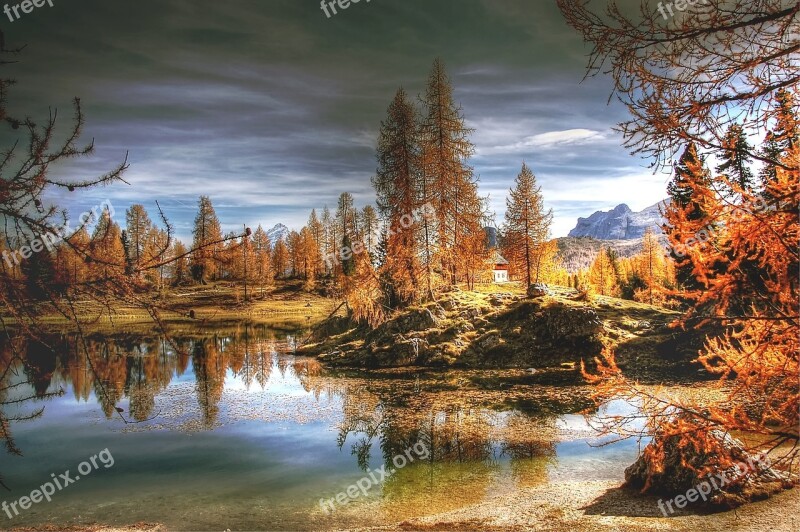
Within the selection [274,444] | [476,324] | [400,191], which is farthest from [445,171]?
[274,444]

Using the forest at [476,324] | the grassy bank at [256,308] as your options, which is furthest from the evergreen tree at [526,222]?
the grassy bank at [256,308]

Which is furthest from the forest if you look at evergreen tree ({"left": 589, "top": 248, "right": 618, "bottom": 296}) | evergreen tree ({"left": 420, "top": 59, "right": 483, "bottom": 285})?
evergreen tree ({"left": 589, "top": 248, "right": 618, "bottom": 296})

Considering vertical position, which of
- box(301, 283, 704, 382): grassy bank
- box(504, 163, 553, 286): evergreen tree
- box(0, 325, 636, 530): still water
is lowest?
box(0, 325, 636, 530): still water

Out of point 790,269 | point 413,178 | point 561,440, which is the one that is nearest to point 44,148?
point 790,269

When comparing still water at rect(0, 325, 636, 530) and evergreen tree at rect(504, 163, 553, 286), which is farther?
evergreen tree at rect(504, 163, 553, 286)

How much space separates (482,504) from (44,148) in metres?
10.6

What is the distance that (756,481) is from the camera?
9.61 meters

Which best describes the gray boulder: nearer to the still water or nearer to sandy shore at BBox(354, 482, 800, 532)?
the still water

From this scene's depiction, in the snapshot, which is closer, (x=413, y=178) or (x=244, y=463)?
(x=244, y=463)

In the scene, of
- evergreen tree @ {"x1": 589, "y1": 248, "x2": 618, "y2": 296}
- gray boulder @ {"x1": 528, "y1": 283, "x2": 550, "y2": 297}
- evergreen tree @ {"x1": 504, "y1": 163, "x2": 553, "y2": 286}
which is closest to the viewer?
gray boulder @ {"x1": 528, "y1": 283, "x2": 550, "y2": 297}

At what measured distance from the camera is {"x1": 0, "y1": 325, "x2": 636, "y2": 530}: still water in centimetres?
1056

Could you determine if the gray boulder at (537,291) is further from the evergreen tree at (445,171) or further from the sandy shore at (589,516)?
the sandy shore at (589,516)

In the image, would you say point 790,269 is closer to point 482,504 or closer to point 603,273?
point 482,504

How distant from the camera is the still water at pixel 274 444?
10562 mm
